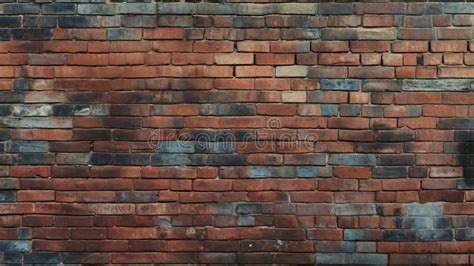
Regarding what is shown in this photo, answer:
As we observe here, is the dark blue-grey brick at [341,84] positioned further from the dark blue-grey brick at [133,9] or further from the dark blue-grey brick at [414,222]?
the dark blue-grey brick at [133,9]

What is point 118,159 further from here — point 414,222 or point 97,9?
point 414,222

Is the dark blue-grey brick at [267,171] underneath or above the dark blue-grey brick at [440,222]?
above

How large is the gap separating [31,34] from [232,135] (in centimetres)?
133

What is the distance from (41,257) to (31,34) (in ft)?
4.35

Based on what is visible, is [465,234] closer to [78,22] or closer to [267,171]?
[267,171]

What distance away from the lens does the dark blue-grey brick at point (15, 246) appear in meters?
2.90

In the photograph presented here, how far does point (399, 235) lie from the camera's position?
2.88 metres

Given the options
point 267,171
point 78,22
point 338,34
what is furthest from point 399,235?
point 78,22

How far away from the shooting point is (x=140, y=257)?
9.51 ft

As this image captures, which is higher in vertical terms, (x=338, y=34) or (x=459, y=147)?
(x=338, y=34)

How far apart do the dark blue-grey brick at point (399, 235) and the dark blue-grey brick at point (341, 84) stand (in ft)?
2.85

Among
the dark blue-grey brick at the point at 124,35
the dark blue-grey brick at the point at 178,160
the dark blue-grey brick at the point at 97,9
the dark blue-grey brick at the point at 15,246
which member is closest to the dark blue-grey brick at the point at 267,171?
the dark blue-grey brick at the point at 178,160

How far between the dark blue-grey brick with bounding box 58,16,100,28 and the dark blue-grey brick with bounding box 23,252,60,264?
1.36 m

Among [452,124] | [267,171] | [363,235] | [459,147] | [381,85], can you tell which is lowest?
[363,235]
